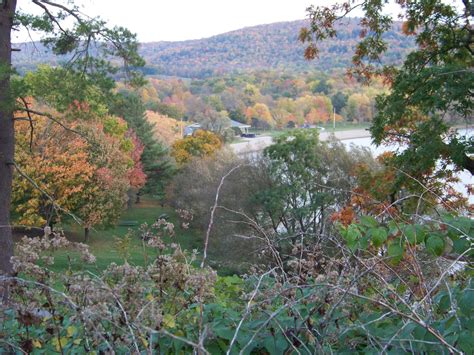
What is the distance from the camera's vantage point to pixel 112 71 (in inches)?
456

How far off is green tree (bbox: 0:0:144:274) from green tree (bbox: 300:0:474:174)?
11.3 ft

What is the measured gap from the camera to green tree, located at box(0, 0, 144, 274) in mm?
9625

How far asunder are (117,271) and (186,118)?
7170 centimetres

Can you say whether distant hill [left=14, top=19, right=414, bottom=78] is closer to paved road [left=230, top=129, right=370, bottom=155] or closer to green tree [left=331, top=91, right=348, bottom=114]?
green tree [left=331, top=91, right=348, bottom=114]

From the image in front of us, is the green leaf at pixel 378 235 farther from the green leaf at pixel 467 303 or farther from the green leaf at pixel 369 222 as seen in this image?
the green leaf at pixel 467 303

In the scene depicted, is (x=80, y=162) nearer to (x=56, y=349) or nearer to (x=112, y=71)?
(x=112, y=71)

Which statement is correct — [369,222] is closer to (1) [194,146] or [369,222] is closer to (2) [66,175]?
(2) [66,175]

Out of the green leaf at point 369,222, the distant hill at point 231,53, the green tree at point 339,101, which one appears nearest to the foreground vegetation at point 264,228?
the green leaf at point 369,222

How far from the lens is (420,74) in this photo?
8.81 metres

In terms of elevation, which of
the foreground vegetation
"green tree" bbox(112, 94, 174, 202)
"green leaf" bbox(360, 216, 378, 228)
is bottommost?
"green tree" bbox(112, 94, 174, 202)

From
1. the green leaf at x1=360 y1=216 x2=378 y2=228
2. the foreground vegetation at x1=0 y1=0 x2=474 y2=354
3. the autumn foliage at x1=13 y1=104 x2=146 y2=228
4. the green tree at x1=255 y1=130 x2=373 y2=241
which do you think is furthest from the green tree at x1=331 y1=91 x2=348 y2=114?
the green leaf at x1=360 y1=216 x2=378 y2=228

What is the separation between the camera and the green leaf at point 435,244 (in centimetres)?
204

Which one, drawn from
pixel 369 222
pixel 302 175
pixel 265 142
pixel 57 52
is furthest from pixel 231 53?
pixel 369 222

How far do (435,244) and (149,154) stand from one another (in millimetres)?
42688
